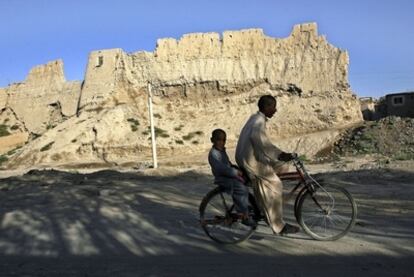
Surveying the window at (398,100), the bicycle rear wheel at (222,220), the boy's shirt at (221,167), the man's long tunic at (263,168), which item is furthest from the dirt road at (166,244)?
the window at (398,100)

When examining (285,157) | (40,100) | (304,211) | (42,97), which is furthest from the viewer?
(40,100)

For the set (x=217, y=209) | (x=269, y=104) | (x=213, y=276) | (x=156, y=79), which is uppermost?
(x=156, y=79)

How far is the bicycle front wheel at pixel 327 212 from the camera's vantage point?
553 cm

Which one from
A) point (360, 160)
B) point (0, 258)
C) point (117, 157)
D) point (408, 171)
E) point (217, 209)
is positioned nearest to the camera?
point (0, 258)

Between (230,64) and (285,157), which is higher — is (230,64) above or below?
above

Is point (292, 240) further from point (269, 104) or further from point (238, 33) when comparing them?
point (238, 33)

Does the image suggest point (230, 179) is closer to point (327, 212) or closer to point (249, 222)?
point (249, 222)

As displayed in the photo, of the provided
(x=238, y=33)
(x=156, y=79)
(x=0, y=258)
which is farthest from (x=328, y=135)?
(x=0, y=258)

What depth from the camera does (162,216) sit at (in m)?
7.51

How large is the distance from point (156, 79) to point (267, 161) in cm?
3076

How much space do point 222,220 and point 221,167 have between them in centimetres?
63

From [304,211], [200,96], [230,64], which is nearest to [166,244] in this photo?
[304,211]

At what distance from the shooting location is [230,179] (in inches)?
218

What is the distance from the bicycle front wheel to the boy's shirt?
2.67 feet
